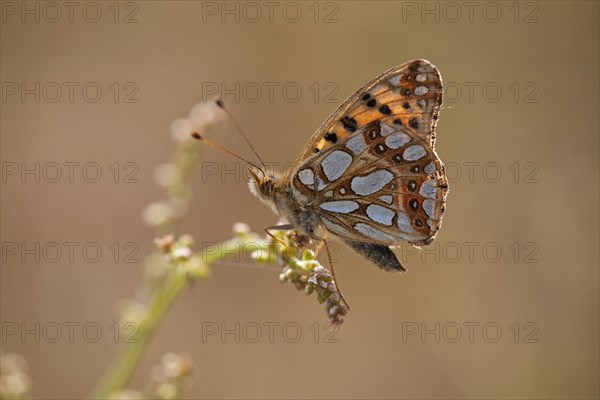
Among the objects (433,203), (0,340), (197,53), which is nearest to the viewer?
(433,203)

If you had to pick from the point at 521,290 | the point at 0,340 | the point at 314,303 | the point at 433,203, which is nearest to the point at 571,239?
the point at 521,290

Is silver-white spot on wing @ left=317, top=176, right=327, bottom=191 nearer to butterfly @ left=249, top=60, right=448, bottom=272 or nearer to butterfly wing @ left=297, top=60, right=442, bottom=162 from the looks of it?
butterfly @ left=249, top=60, right=448, bottom=272

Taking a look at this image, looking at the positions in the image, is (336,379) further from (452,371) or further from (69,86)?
(69,86)

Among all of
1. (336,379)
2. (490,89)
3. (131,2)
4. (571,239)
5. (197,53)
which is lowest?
(336,379)

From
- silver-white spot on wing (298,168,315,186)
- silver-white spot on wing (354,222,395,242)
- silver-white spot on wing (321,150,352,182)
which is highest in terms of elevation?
silver-white spot on wing (321,150,352,182)

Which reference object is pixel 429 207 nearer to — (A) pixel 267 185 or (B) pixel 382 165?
(B) pixel 382 165

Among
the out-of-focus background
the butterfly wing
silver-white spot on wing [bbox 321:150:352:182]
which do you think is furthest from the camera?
Result: the out-of-focus background

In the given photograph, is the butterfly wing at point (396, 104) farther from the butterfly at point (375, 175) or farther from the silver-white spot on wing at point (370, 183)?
the silver-white spot on wing at point (370, 183)

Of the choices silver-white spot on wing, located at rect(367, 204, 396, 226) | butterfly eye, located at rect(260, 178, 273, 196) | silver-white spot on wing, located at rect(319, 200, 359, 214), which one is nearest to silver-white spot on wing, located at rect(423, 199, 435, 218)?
silver-white spot on wing, located at rect(367, 204, 396, 226)
